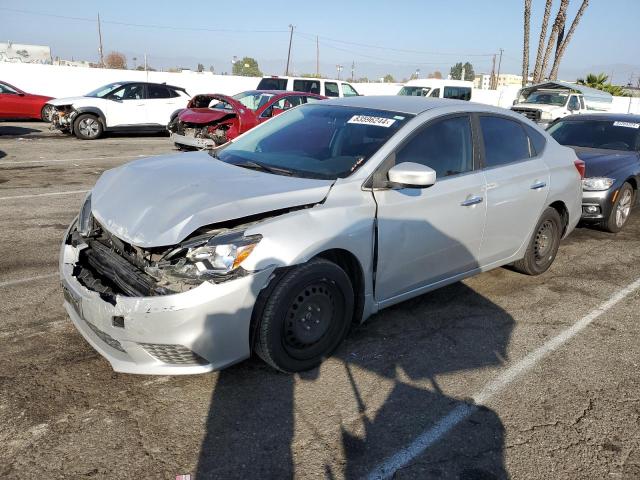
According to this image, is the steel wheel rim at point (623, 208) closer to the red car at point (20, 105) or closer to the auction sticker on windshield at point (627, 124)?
the auction sticker on windshield at point (627, 124)

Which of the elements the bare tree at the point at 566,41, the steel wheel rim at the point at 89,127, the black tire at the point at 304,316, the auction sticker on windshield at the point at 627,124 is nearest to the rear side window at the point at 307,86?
the steel wheel rim at the point at 89,127

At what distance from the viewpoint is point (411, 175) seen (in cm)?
359

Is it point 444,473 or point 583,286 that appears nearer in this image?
point 444,473

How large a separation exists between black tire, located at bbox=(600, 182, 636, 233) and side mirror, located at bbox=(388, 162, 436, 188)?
4608 mm

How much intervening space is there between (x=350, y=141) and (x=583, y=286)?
290 centimetres

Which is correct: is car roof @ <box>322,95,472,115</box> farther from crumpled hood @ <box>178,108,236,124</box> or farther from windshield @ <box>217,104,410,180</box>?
crumpled hood @ <box>178,108,236,124</box>

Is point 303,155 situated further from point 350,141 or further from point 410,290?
point 410,290

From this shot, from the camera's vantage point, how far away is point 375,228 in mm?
3650

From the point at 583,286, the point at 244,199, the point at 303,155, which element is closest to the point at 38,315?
the point at 244,199

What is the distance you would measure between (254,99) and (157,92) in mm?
4478

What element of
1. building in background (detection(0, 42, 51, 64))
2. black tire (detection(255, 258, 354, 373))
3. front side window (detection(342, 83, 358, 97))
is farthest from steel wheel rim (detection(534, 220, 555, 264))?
building in background (detection(0, 42, 51, 64))

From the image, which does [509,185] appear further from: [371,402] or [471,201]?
[371,402]

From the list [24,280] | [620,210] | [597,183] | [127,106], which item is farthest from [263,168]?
[127,106]

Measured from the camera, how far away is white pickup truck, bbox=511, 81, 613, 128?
62.8 ft
